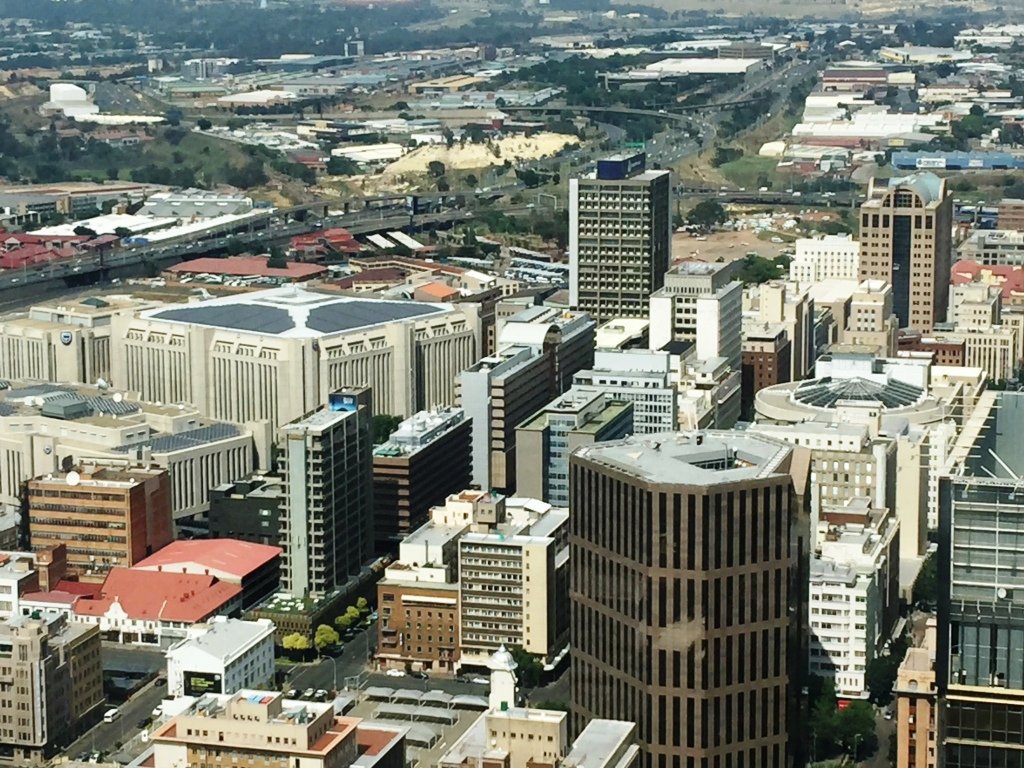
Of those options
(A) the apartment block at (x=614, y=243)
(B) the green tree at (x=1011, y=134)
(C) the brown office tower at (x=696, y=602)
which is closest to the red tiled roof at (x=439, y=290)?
(A) the apartment block at (x=614, y=243)

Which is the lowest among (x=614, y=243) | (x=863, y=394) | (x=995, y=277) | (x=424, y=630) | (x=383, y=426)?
(x=424, y=630)

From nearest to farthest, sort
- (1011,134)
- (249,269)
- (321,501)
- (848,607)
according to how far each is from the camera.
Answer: (848,607)
(321,501)
(249,269)
(1011,134)

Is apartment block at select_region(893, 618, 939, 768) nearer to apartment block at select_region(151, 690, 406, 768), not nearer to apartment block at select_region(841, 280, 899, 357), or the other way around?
apartment block at select_region(151, 690, 406, 768)

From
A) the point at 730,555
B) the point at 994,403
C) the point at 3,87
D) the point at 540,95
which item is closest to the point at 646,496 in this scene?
the point at 730,555

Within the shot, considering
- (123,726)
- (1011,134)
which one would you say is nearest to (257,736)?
(123,726)

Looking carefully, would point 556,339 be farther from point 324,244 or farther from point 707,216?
point 707,216

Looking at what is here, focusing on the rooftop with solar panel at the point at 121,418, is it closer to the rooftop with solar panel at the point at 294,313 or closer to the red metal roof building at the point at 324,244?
the rooftop with solar panel at the point at 294,313

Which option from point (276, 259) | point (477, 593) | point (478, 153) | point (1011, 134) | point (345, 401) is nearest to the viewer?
point (477, 593)
